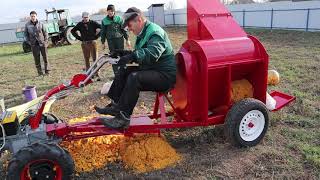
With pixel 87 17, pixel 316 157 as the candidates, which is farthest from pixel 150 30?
pixel 87 17

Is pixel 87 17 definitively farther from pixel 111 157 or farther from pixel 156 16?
pixel 156 16

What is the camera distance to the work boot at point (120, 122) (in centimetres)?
446

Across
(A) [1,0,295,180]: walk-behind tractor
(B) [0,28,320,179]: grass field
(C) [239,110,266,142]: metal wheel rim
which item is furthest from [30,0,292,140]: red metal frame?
(B) [0,28,320,179]: grass field

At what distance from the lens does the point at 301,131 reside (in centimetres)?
548

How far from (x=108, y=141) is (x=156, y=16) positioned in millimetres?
34342

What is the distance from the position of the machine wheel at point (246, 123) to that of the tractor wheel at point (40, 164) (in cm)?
207

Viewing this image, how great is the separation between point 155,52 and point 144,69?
362mm

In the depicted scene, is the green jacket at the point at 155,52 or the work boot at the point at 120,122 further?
the work boot at the point at 120,122

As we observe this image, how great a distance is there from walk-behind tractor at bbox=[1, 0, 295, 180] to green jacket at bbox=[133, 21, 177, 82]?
0.67 ft

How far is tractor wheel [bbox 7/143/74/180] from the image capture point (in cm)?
385

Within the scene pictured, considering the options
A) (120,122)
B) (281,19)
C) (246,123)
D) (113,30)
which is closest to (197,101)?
(246,123)

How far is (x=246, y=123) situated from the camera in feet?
16.1

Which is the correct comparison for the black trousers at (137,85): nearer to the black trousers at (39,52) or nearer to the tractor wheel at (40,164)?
the tractor wheel at (40,164)

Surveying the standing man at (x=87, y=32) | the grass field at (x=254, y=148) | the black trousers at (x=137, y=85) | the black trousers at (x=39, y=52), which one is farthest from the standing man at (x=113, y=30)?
the black trousers at (x=137, y=85)
